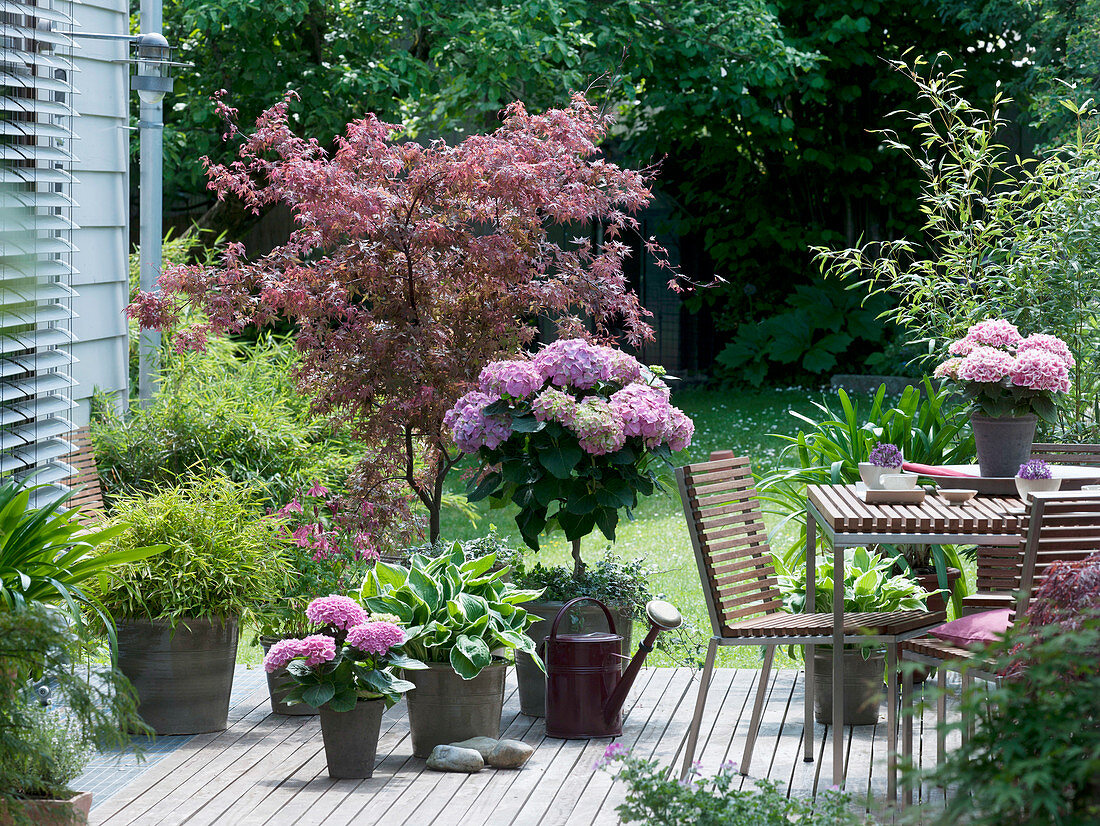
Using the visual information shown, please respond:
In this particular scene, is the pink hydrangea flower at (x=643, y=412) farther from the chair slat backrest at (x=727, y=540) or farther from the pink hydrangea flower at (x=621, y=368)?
the chair slat backrest at (x=727, y=540)

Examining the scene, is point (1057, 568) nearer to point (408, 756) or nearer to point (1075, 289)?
point (408, 756)

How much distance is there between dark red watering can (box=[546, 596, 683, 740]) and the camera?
13.6ft

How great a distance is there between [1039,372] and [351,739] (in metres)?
2.49

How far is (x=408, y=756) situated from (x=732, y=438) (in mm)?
7018

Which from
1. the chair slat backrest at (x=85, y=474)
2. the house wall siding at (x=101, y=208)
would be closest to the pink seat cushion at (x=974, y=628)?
the chair slat backrest at (x=85, y=474)

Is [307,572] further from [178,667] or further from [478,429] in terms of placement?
[478,429]

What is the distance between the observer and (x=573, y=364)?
4367 millimetres

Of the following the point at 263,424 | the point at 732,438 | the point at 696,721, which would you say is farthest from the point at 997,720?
the point at 732,438

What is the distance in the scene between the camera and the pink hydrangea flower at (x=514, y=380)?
4.29 metres

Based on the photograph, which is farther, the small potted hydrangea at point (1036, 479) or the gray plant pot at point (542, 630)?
the gray plant pot at point (542, 630)

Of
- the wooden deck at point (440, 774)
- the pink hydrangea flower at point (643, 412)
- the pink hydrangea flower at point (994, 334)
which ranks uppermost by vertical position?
the pink hydrangea flower at point (994, 334)

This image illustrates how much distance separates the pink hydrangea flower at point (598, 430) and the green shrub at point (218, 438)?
202 cm

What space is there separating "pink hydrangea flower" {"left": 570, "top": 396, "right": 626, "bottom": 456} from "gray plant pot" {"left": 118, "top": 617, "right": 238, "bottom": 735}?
4.44 feet

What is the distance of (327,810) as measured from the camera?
11.6 ft
